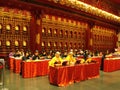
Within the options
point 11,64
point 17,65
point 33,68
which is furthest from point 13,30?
point 33,68

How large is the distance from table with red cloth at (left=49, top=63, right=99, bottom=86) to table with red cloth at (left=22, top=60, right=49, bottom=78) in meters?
1.55

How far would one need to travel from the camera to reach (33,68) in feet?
30.8

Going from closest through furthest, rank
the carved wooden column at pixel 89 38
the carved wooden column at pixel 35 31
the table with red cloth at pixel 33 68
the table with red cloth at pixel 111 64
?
the table with red cloth at pixel 33 68 < the table with red cloth at pixel 111 64 < the carved wooden column at pixel 35 31 < the carved wooden column at pixel 89 38

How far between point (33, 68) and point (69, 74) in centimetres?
218

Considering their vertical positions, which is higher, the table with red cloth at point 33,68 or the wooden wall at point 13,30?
the wooden wall at point 13,30

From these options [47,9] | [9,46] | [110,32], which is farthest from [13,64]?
[110,32]

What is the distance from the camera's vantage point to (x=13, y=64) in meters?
11.2

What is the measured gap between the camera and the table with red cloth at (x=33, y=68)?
9.18 meters

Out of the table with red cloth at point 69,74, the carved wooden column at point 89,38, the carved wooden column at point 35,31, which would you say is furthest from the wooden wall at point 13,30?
the carved wooden column at point 89,38

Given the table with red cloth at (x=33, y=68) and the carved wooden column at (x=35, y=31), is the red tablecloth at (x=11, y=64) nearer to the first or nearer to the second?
the table with red cloth at (x=33, y=68)

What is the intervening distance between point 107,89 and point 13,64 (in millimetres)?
5982

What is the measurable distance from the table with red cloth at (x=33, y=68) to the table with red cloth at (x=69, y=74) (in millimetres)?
1551

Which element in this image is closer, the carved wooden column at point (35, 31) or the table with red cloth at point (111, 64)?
the table with red cloth at point (111, 64)

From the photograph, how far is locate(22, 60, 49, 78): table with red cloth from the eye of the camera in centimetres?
918
